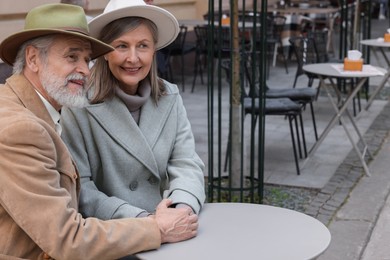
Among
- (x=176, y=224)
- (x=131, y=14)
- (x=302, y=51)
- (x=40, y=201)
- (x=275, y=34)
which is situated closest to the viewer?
(x=40, y=201)

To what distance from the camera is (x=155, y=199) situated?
2814 mm

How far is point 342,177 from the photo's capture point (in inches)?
250

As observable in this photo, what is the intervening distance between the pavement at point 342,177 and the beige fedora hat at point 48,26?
2772 millimetres

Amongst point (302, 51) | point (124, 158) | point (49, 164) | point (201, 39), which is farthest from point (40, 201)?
point (201, 39)

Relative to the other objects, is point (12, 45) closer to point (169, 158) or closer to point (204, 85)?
point (169, 158)

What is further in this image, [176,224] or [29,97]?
[176,224]

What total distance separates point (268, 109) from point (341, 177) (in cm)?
89

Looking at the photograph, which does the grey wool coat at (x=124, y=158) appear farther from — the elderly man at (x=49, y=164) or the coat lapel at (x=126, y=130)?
the elderly man at (x=49, y=164)

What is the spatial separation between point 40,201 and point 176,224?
1.69ft

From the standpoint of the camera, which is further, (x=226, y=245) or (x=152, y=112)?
(x=152, y=112)

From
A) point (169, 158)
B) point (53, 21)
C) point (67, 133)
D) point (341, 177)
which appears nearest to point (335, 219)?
point (341, 177)

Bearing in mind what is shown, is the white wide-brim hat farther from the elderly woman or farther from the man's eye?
the man's eye

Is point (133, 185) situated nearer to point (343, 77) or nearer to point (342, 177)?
point (342, 177)

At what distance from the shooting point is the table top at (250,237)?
2.25 meters
